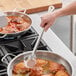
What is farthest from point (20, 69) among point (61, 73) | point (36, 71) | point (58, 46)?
point (58, 46)

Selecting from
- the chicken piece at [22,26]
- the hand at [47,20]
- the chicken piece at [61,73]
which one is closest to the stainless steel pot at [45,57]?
the chicken piece at [61,73]

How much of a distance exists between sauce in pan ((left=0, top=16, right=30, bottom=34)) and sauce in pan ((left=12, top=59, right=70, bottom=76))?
30 centimetres

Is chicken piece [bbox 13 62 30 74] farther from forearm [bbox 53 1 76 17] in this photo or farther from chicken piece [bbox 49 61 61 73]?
forearm [bbox 53 1 76 17]

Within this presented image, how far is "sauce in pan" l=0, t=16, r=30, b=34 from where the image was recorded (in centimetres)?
144

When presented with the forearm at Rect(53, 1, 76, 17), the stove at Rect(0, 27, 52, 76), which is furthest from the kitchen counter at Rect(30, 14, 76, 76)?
the forearm at Rect(53, 1, 76, 17)

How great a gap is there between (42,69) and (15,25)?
1.40 feet

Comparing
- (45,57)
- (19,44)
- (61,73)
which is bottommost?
(61,73)

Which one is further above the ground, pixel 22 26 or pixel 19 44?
pixel 22 26

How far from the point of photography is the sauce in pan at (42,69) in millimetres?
1135

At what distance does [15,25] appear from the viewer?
4.98 feet

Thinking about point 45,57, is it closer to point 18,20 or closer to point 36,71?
point 36,71

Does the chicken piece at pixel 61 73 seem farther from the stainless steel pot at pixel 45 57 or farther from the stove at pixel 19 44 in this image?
the stove at pixel 19 44

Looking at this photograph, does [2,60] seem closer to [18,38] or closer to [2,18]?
[18,38]

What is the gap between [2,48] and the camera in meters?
1.32
